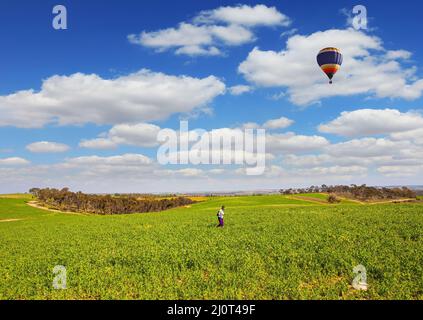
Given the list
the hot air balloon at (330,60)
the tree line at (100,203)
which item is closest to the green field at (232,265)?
the hot air balloon at (330,60)

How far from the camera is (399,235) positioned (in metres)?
26.3

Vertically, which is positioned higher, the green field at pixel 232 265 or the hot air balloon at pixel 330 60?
the hot air balloon at pixel 330 60

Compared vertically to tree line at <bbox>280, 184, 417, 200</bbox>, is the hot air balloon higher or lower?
higher

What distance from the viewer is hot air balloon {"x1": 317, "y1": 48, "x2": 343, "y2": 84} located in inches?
1802

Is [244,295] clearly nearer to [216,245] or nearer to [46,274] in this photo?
[216,245]

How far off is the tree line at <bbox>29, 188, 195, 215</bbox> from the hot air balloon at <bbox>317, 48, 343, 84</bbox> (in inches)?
3490

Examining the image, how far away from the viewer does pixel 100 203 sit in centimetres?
12875

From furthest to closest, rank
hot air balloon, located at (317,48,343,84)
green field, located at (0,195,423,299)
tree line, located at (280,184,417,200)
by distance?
tree line, located at (280,184,417,200)
hot air balloon, located at (317,48,343,84)
green field, located at (0,195,423,299)

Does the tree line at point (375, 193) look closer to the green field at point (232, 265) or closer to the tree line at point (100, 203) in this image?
the tree line at point (100, 203)

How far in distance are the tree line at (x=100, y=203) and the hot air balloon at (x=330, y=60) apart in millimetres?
88658

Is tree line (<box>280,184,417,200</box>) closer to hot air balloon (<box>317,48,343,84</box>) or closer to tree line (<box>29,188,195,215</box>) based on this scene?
tree line (<box>29,188,195,215</box>)

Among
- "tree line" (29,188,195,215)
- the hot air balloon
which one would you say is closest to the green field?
the hot air balloon

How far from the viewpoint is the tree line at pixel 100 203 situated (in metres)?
126
